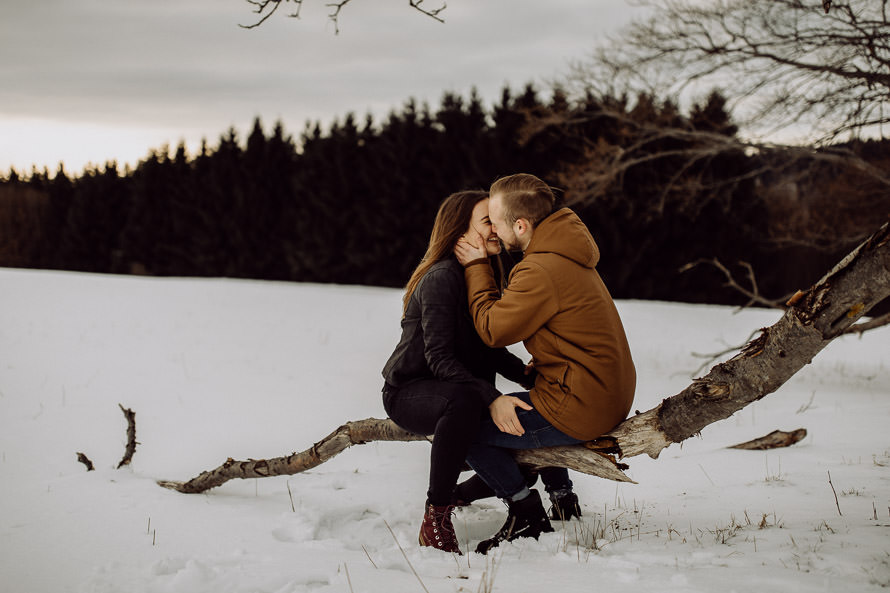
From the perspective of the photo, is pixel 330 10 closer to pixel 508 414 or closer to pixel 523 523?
pixel 508 414

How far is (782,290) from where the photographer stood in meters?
19.3

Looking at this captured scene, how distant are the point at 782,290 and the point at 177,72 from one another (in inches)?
694

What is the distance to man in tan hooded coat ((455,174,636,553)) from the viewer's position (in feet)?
9.24

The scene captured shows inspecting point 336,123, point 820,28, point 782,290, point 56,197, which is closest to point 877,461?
point 820,28

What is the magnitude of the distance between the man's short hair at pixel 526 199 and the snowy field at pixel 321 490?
1.48 metres

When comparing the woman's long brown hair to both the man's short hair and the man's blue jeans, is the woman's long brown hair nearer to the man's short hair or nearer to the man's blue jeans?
the man's short hair

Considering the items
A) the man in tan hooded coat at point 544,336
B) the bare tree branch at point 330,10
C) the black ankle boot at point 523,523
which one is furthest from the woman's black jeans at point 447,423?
the bare tree branch at point 330,10

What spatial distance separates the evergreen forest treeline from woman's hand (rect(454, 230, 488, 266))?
6649 mm

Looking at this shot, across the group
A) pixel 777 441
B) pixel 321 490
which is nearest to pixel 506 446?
pixel 321 490

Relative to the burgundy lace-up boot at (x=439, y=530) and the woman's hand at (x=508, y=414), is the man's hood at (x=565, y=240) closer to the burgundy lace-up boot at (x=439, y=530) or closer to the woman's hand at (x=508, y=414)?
the woman's hand at (x=508, y=414)

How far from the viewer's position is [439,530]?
2914 mm

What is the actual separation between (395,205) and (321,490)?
1704 cm

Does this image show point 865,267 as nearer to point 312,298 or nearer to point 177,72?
point 177,72

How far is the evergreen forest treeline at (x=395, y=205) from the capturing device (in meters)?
15.4
